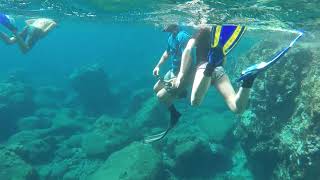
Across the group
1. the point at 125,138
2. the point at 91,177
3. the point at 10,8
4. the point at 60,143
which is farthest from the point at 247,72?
the point at 10,8

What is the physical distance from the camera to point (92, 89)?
29.4 m

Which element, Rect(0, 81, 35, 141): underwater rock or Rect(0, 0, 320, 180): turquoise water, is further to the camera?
Rect(0, 81, 35, 141): underwater rock

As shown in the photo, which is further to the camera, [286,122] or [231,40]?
[286,122]

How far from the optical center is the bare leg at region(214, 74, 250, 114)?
737cm

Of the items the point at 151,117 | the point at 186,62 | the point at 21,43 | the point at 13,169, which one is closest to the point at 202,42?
the point at 186,62

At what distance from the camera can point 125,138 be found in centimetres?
1853

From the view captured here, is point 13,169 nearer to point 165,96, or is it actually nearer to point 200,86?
point 165,96

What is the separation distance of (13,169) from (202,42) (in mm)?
9936

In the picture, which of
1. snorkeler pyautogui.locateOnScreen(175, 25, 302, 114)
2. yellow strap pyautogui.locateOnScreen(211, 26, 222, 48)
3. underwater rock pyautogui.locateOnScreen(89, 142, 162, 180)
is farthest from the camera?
underwater rock pyautogui.locateOnScreen(89, 142, 162, 180)

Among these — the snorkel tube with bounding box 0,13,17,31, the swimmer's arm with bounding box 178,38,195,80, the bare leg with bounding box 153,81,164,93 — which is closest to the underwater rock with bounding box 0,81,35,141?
the snorkel tube with bounding box 0,13,17,31

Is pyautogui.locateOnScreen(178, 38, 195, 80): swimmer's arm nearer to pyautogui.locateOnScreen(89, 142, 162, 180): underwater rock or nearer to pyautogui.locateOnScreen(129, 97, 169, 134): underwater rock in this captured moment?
pyautogui.locateOnScreen(89, 142, 162, 180): underwater rock

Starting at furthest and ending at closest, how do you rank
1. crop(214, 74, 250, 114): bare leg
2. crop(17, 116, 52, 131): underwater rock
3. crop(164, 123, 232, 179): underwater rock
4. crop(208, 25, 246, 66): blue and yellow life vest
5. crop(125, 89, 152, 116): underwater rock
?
1. crop(125, 89, 152, 116): underwater rock
2. crop(17, 116, 52, 131): underwater rock
3. crop(164, 123, 232, 179): underwater rock
4. crop(208, 25, 246, 66): blue and yellow life vest
5. crop(214, 74, 250, 114): bare leg

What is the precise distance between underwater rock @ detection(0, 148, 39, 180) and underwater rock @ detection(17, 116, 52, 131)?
8589 mm

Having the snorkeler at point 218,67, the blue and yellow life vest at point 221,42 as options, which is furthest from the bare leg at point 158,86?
the blue and yellow life vest at point 221,42
